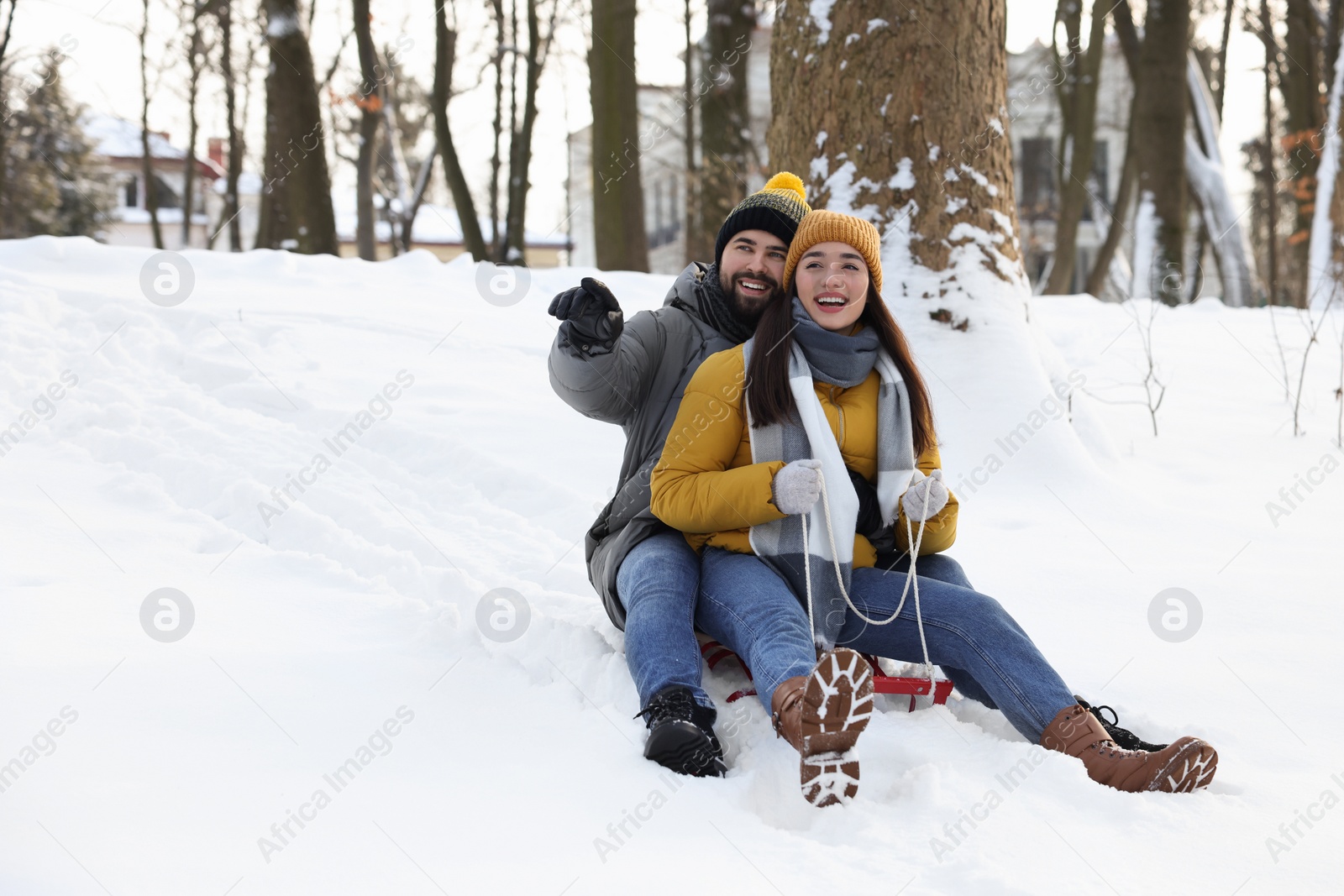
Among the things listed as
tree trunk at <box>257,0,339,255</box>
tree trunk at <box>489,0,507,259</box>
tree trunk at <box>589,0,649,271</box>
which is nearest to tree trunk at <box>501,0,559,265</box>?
tree trunk at <box>489,0,507,259</box>

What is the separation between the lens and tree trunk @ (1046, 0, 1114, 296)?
1320cm

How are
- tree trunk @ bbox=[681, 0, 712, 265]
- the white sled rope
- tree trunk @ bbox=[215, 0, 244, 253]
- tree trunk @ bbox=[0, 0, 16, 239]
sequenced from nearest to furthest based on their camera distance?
the white sled rope → tree trunk @ bbox=[681, 0, 712, 265] → tree trunk @ bbox=[0, 0, 16, 239] → tree trunk @ bbox=[215, 0, 244, 253]

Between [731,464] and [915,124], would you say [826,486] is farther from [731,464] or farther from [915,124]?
[915,124]

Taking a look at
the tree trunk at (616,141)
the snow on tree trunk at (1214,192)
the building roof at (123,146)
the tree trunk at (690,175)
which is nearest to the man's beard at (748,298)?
the tree trunk at (616,141)

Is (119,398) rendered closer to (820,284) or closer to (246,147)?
(820,284)

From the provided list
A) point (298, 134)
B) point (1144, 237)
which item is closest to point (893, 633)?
point (298, 134)

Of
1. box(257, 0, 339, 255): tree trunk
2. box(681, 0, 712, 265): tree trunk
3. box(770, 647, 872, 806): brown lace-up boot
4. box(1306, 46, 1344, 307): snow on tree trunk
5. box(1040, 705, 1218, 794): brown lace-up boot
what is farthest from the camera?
box(681, 0, 712, 265): tree trunk

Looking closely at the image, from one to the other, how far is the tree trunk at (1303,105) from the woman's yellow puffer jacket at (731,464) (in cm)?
1265

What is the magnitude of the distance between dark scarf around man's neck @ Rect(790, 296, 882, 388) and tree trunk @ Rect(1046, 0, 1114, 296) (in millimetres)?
11110

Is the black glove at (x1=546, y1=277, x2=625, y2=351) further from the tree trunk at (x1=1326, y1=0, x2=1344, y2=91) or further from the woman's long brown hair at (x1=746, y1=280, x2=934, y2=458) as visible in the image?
the tree trunk at (x1=1326, y1=0, x2=1344, y2=91)

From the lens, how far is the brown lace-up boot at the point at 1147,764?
2273 mm

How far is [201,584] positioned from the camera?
10.6ft

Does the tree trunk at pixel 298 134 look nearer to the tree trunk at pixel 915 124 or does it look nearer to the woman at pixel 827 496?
the tree trunk at pixel 915 124

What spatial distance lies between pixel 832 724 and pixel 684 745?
1.12ft
